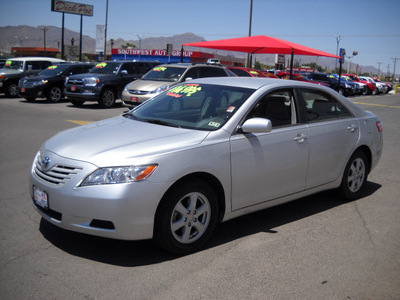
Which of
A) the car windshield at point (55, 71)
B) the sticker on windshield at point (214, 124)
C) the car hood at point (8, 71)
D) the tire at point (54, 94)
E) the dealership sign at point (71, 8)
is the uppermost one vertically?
the dealership sign at point (71, 8)

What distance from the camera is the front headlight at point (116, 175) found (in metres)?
3.66

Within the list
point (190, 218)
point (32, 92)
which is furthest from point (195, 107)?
point (32, 92)

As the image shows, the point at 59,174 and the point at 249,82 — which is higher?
the point at 249,82

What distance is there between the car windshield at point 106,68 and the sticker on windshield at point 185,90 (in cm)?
1251

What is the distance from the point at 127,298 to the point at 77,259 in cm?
83

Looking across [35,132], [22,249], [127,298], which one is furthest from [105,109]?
[127,298]

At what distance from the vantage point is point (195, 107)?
4883mm

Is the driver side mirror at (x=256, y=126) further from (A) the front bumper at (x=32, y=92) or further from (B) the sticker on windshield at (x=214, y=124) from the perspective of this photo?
(A) the front bumper at (x=32, y=92)

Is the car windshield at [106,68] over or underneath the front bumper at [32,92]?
over

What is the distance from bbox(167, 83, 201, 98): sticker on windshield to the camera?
5156 millimetres

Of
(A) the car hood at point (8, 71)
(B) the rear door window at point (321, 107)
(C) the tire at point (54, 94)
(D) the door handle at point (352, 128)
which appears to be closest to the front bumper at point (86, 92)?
(C) the tire at point (54, 94)

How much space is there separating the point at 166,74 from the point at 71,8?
35.9 meters

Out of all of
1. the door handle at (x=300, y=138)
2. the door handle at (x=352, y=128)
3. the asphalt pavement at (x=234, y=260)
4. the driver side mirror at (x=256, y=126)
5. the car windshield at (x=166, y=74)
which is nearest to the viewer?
the asphalt pavement at (x=234, y=260)

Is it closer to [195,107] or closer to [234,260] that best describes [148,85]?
[195,107]
